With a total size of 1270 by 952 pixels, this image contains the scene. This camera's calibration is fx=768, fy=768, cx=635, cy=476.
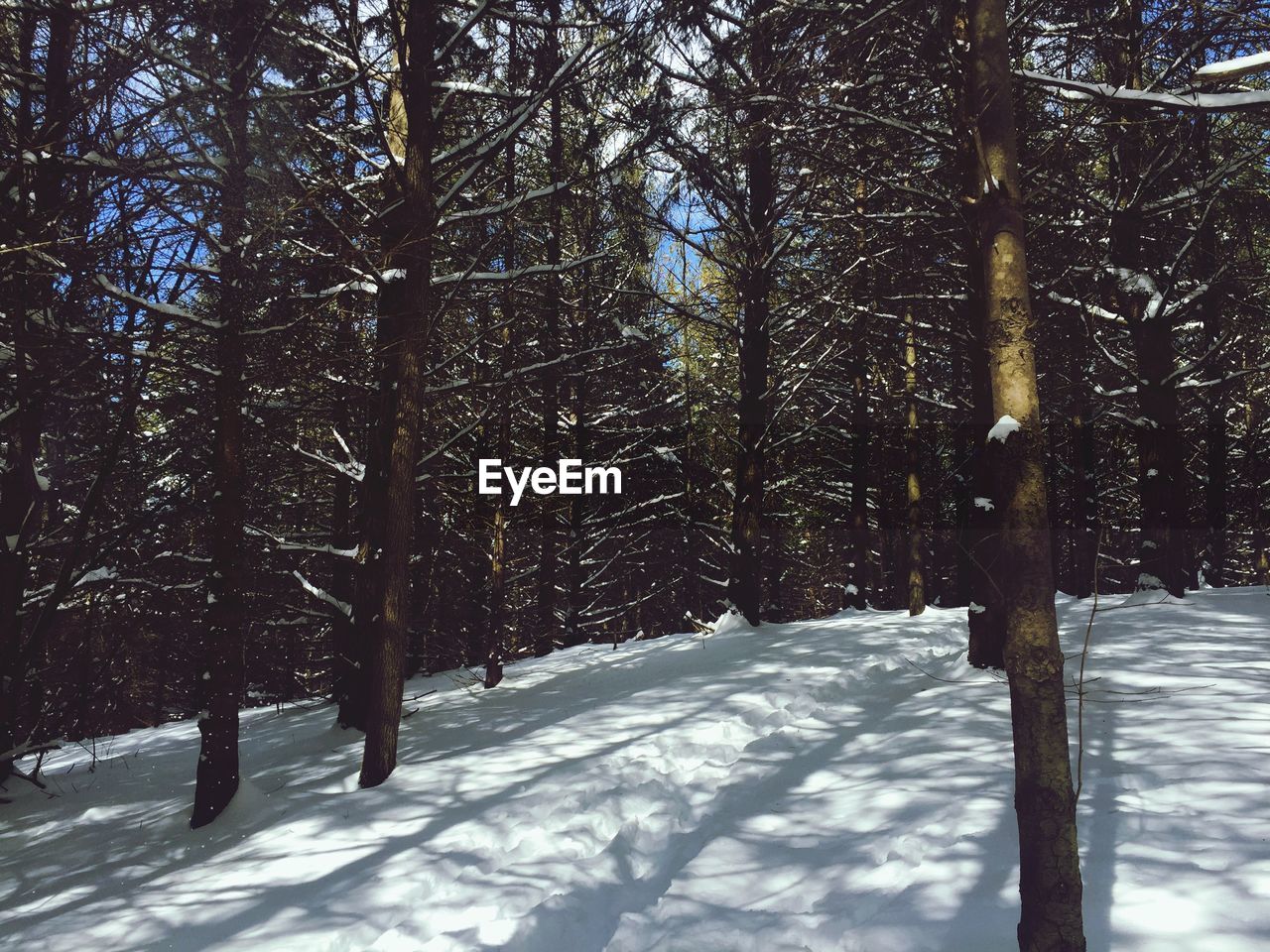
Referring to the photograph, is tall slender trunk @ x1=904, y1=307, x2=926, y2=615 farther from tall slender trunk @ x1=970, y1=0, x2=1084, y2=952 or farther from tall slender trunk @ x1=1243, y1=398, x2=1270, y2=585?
tall slender trunk @ x1=970, y1=0, x2=1084, y2=952

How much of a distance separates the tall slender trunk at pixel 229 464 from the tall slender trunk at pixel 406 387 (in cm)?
125

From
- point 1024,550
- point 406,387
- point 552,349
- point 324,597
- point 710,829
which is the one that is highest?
point 552,349

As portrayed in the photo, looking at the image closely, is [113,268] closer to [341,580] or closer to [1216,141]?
[341,580]

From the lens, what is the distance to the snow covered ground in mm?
3850

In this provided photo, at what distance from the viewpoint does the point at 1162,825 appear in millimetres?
4016

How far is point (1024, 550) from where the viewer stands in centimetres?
343

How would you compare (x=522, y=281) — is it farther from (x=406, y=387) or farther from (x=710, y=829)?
(x=710, y=829)

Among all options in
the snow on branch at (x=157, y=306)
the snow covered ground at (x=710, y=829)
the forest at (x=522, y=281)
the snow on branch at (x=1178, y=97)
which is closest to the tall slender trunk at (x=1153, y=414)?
the forest at (x=522, y=281)

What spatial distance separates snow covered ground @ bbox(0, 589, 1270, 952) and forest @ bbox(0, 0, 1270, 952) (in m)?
0.31

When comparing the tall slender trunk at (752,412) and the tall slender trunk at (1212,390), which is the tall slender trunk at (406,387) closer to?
the tall slender trunk at (752,412)

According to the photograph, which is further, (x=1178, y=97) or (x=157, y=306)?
(x=157, y=306)

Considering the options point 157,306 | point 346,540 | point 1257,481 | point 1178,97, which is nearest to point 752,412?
point 346,540

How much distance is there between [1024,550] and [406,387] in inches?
214

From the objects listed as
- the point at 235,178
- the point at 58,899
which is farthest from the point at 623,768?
the point at 235,178
